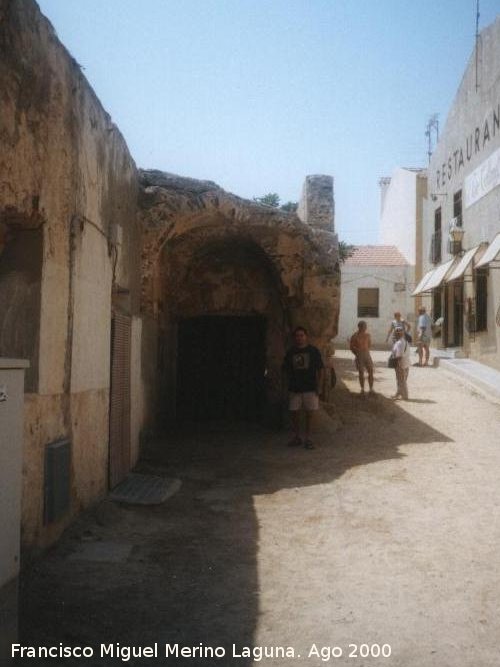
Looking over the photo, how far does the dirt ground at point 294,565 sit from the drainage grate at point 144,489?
4.8 inches

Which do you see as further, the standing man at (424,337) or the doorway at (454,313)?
the doorway at (454,313)

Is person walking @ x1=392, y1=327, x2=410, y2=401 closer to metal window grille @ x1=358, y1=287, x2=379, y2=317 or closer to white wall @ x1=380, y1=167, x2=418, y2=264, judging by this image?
white wall @ x1=380, y1=167, x2=418, y2=264

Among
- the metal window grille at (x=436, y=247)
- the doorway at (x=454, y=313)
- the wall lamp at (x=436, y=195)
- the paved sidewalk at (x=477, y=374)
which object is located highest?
the wall lamp at (x=436, y=195)

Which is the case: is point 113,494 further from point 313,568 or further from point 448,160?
point 448,160

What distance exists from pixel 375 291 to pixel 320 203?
716 inches

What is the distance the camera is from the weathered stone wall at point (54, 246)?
150 inches

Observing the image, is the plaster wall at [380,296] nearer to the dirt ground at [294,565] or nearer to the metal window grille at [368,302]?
the metal window grille at [368,302]

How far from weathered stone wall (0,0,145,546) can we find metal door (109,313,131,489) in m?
0.23

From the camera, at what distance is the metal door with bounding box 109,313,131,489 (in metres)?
6.04

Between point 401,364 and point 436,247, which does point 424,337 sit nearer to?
point 401,364

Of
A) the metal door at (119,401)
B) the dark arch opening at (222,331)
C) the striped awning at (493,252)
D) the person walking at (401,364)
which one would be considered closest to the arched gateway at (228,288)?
the dark arch opening at (222,331)

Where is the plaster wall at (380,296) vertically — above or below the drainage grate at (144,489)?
above

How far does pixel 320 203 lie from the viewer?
1106 cm

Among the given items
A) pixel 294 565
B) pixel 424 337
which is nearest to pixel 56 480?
pixel 294 565
